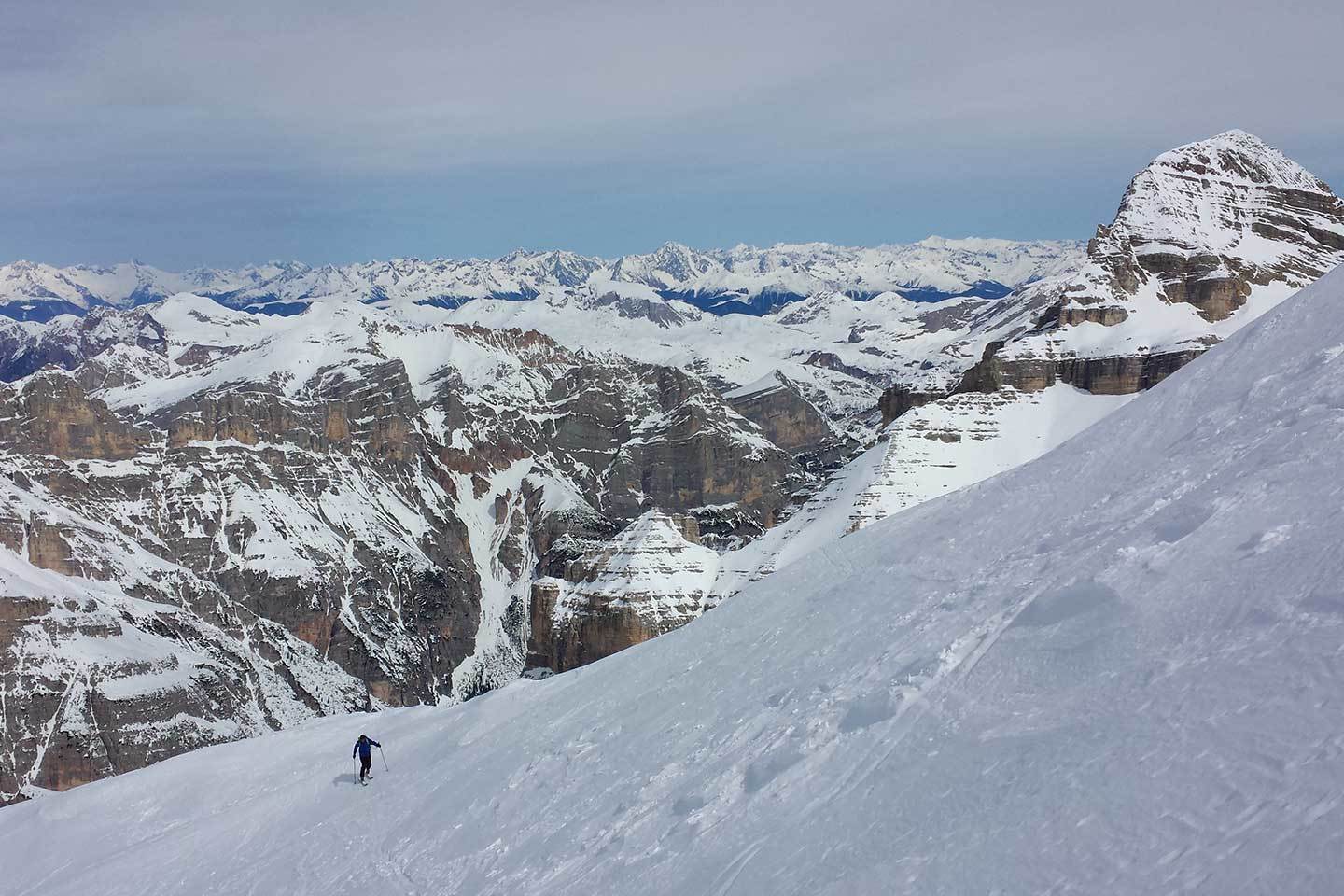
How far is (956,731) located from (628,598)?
96023 mm

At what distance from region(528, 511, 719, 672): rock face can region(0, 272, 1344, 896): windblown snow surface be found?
8022 centimetres

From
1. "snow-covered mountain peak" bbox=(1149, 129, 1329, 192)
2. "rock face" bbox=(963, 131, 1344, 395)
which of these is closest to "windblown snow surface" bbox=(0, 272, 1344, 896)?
"rock face" bbox=(963, 131, 1344, 395)

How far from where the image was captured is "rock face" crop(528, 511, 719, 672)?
108062mm

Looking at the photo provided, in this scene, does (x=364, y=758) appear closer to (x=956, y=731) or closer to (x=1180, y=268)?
(x=956, y=731)

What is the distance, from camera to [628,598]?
108875 mm

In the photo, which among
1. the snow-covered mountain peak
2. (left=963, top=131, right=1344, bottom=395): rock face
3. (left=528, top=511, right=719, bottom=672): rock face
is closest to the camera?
(left=528, top=511, right=719, bottom=672): rock face

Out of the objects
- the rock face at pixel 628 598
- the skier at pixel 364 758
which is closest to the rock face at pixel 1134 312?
the rock face at pixel 628 598

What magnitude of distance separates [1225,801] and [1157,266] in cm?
13775

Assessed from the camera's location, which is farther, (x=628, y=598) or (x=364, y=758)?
(x=628, y=598)

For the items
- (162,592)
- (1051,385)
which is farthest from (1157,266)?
(162,592)

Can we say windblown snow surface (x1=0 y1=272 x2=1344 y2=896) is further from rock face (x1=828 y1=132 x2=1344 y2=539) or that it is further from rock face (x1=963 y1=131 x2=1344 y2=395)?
rock face (x1=963 y1=131 x2=1344 y2=395)

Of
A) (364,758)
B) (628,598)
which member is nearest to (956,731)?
(364,758)

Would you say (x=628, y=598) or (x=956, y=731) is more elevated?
(x=956, y=731)

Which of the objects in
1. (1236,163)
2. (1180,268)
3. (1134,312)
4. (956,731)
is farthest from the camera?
(1236,163)
